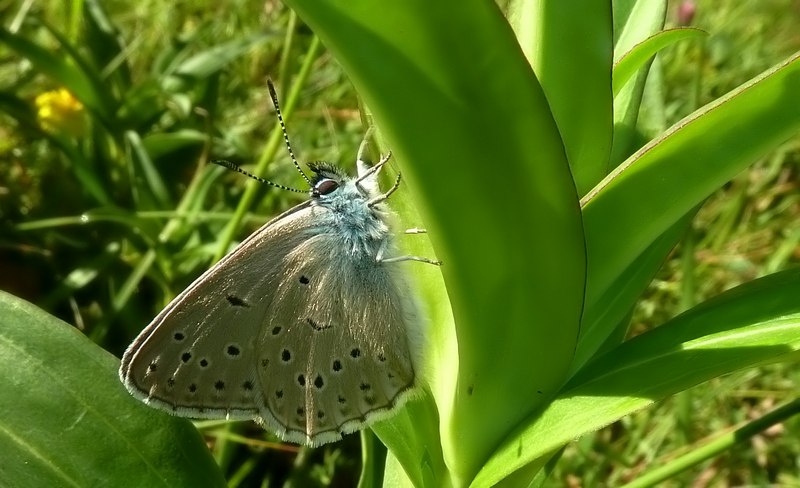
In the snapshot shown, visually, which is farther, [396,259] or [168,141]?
[168,141]

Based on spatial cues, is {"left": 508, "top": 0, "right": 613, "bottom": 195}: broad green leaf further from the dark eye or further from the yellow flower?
the yellow flower

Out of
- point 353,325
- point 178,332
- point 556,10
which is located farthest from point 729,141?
point 178,332

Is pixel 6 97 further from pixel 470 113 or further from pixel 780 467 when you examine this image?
pixel 780 467

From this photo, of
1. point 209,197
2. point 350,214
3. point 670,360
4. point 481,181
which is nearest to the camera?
point 481,181

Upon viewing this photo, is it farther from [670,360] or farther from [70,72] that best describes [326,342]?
[70,72]

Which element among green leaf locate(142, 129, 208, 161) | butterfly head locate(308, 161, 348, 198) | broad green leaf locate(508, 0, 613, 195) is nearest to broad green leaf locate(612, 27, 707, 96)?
broad green leaf locate(508, 0, 613, 195)

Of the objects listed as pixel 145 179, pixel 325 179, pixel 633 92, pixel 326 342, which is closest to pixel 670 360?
pixel 633 92

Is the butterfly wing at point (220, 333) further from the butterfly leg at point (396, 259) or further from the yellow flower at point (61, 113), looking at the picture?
the yellow flower at point (61, 113)
